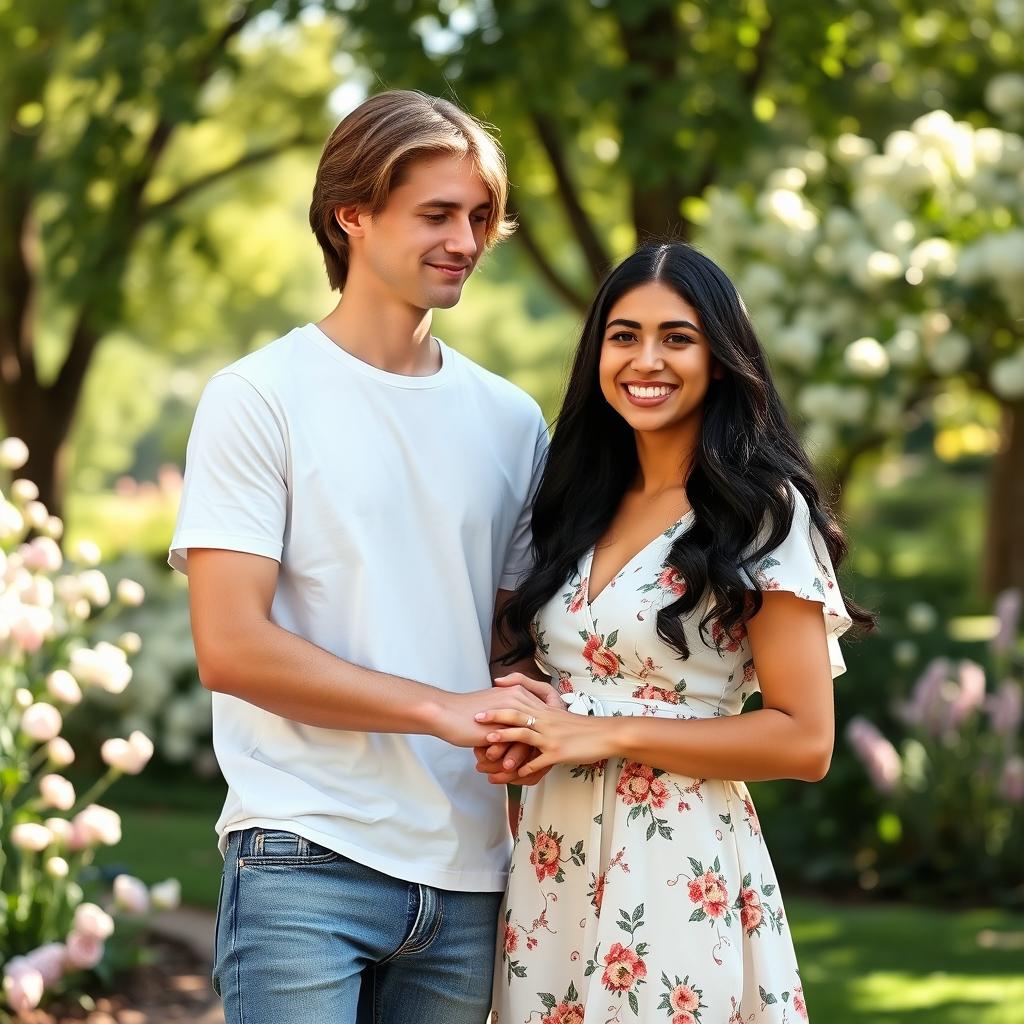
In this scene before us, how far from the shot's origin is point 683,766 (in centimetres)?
266

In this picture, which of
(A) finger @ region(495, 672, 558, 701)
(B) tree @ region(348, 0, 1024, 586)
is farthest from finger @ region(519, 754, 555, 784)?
(B) tree @ region(348, 0, 1024, 586)

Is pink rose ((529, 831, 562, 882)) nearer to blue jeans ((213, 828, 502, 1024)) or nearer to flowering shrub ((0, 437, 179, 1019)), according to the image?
blue jeans ((213, 828, 502, 1024))

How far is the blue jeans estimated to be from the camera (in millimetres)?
2555

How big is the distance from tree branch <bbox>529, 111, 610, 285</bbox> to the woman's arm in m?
6.61

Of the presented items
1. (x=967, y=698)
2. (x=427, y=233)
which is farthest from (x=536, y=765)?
(x=967, y=698)

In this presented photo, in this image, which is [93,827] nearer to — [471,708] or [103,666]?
[103,666]

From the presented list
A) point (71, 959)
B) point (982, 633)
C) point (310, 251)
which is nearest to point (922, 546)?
point (310, 251)

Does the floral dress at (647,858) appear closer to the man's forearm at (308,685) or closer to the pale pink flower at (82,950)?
the man's forearm at (308,685)

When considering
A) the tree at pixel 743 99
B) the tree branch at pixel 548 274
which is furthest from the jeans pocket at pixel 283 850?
the tree branch at pixel 548 274

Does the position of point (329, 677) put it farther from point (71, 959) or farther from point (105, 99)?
point (105, 99)

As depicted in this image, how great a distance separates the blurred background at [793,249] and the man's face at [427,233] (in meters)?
2.36

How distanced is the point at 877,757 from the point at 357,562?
4898 millimetres

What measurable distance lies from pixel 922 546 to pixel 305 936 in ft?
84.3

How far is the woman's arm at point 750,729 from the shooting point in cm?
263
